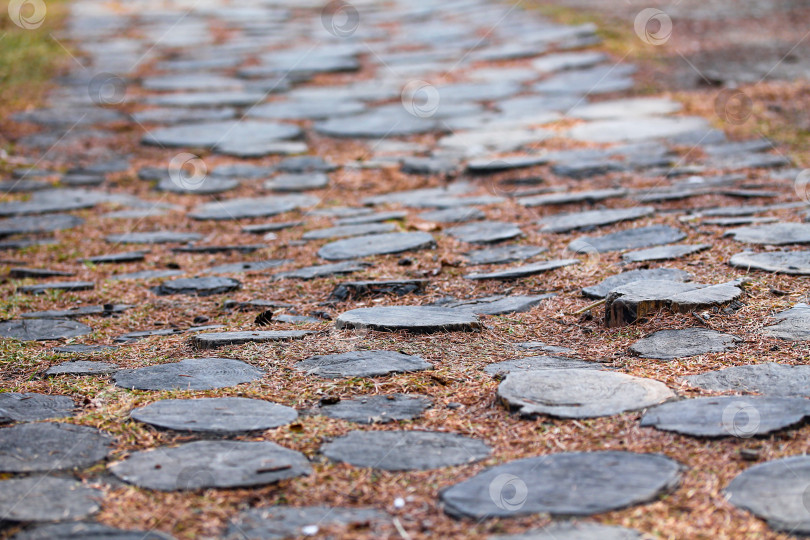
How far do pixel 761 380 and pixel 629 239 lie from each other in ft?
4.88

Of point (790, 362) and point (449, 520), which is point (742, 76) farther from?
point (449, 520)

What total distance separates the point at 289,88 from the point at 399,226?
11.1 ft

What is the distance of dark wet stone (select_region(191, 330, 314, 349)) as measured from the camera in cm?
282

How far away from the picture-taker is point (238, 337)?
→ 285cm

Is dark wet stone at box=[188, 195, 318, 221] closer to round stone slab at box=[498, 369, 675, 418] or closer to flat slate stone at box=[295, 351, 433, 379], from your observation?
flat slate stone at box=[295, 351, 433, 379]

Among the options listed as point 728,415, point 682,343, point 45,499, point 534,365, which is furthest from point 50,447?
point 682,343

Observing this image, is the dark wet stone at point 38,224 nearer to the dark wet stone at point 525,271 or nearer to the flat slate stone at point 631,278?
the dark wet stone at point 525,271

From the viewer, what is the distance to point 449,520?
1.79m

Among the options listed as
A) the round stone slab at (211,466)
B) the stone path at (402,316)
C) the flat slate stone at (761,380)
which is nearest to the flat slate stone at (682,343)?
the stone path at (402,316)

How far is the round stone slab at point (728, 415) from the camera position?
6.69ft

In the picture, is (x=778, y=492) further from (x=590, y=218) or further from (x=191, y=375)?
(x=590, y=218)

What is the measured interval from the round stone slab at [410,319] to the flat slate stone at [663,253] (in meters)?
0.82

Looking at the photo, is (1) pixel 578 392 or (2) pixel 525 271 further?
(2) pixel 525 271

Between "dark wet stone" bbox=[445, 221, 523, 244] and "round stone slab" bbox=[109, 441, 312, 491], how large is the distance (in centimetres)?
208
